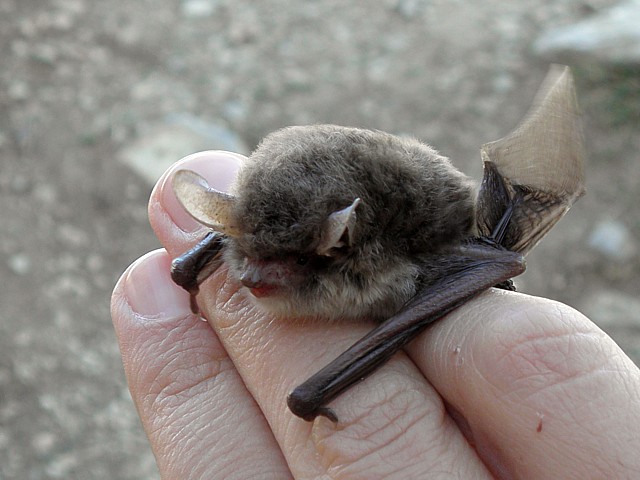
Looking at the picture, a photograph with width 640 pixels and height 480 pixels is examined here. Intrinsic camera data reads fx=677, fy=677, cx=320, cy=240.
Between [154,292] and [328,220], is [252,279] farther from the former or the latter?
[154,292]

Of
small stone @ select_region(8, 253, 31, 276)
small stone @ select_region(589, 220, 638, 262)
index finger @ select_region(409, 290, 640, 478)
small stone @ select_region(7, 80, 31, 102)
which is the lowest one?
small stone @ select_region(8, 253, 31, 276)

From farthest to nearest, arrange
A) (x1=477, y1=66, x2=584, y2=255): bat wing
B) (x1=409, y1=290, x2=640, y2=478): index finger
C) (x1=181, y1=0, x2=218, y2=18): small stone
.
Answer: (x1=181, y1=0, x2=218, y2=18): small stone
(x1=477, y1=66, x2=584, y2=255): bat wing
(x1=409, y1=290, x2=640, y2=478): index finger

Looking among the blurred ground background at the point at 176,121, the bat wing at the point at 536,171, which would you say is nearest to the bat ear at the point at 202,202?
the bat wing at the point at 536,171

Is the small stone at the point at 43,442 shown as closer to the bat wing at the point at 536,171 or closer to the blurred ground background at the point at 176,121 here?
the blurred ground background at the point at 176,121

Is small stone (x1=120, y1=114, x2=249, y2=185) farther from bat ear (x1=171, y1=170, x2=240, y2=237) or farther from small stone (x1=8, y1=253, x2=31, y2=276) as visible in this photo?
bat ear (x1=171, y1=170, x2=240, y2=237)

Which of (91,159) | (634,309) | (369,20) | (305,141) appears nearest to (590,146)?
(634,309)

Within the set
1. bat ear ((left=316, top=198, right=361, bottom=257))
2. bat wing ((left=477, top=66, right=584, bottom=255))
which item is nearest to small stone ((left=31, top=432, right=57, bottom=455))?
bat ear ((left=316, top=198, right=361, bottom=257))
